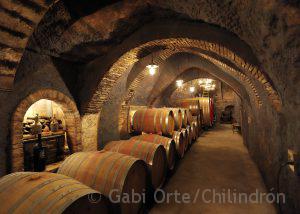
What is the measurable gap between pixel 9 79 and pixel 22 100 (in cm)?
102

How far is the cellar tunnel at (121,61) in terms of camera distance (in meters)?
1.88

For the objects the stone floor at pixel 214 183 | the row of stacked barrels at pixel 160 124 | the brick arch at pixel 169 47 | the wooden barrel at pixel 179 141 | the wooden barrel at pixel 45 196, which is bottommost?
the stone floor at pixel 214 183

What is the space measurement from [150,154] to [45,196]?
78.8 inches

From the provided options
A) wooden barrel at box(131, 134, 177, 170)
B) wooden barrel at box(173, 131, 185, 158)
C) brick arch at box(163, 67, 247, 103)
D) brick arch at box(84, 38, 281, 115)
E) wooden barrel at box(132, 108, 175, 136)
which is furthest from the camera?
brick arch at box(163, 67, 247, 103)

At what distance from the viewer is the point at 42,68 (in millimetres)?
3785

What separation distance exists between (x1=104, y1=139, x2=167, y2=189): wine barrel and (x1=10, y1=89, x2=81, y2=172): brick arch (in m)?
1.38

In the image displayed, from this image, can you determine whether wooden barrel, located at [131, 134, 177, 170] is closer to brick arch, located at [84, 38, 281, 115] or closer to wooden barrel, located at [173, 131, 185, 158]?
wooden barrel, located at [173, 131, 185, 158]

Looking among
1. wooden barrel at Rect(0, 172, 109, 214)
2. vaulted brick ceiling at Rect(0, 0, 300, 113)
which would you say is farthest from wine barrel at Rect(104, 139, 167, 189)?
vaulted brick ceiling at Rect(0, 0, 300, 113)

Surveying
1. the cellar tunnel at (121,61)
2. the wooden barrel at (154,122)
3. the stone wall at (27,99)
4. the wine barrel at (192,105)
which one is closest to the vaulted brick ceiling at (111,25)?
the cellar tunnel at (121,61)

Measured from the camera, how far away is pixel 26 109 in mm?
3393

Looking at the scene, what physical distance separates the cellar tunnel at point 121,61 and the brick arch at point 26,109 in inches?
0.7

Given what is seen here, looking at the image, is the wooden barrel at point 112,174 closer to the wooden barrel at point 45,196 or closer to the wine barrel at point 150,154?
the wooden barrel at point 45,196

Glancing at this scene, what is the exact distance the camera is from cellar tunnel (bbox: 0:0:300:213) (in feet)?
6.15

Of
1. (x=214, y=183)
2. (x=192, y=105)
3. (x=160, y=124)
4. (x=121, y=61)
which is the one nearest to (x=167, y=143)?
(x=160, y=124)
